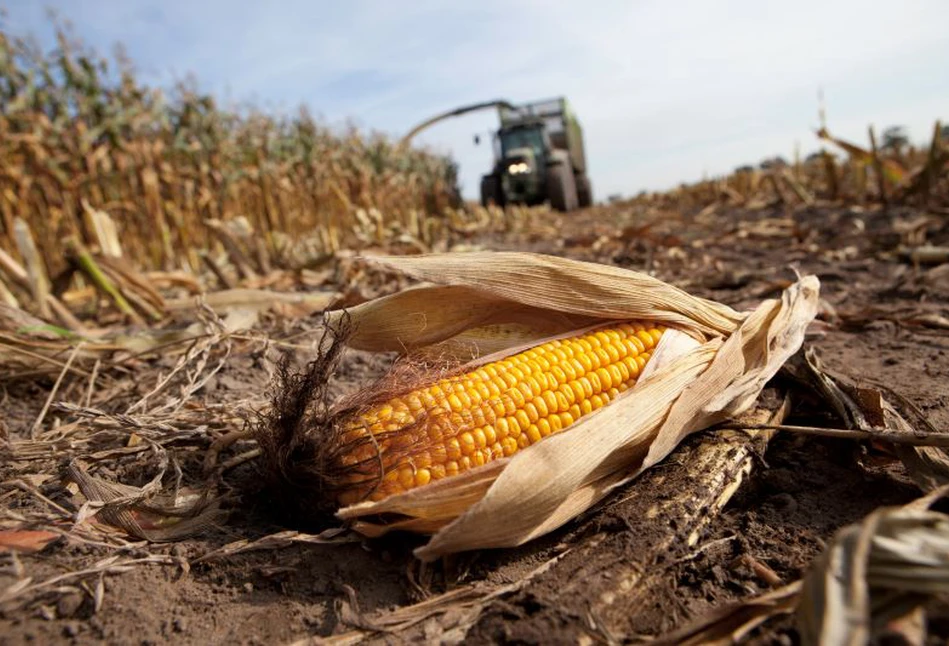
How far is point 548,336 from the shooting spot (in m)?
2.08

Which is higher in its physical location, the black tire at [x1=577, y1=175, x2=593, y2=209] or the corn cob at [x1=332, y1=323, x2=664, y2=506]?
the black tire at [x1=577, y1=175, x2=593, y2=209]

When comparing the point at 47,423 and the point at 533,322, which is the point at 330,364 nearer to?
the point at 533,322

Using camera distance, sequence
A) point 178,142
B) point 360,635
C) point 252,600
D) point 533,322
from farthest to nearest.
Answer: point 178,142, point 533,322, point 252,600, point 360,635

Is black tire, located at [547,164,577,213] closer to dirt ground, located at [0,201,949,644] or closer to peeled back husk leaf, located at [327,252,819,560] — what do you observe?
peeled back husk leaf, located at [327,252,819,560]

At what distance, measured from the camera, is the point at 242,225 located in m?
5.99

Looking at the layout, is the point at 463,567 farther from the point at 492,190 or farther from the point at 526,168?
the point at 492,190

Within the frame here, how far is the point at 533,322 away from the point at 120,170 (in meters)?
9.01

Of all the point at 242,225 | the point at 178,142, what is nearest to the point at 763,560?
the point at 242,225

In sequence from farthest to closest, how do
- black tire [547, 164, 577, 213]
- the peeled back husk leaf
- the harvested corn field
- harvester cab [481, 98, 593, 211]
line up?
1. harvester cab [481, 98, 593, 211]
2. black tire [547, 164, 577, 213]
3. the peeled back husk leaf
4. the harvested corn field

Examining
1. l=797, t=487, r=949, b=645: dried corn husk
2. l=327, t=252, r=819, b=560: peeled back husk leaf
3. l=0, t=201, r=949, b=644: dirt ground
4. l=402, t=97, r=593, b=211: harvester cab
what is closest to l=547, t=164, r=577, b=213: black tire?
l=402, t=97, r=593, b=211: harvester cab

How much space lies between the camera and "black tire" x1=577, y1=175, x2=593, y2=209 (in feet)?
85.1

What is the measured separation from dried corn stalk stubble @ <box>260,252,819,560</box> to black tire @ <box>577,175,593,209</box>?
24416 mm

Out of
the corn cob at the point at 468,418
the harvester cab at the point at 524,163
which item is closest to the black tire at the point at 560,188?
the harvester cab at the point at 524,163

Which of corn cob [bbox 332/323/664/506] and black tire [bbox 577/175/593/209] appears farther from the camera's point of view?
black tire [bbox 577/175/593/209]
